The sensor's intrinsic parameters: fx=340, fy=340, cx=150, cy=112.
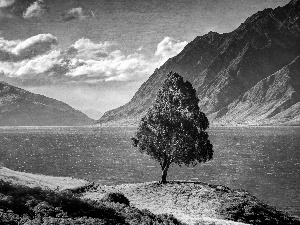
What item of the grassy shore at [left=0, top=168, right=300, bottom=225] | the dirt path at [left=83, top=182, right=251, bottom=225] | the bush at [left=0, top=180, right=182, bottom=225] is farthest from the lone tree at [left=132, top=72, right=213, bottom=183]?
the bush at [left=0, top=180, right=182, bottom=225]

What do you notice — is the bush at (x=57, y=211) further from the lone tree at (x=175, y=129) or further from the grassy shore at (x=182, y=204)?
the lone tree at (x=175, y=129)

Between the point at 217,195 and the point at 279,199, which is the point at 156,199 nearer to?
the point at 217,195

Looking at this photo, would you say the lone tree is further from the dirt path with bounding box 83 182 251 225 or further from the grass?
the grass

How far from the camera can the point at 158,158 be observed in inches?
1980

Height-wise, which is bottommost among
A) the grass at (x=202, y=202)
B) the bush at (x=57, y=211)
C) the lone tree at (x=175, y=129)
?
the grass at (x=202, y=202)

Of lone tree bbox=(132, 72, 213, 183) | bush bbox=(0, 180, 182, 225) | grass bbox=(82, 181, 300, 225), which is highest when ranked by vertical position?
lone tree bbox=(132, 72, 213, 183)

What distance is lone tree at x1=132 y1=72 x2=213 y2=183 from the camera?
157 ft


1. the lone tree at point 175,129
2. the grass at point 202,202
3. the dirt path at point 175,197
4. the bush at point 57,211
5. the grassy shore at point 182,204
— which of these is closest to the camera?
the bush at point 57,211

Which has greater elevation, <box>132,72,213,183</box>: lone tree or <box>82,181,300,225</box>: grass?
<box>132,72,213,183</box>: lone tree

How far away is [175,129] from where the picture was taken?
159 ft

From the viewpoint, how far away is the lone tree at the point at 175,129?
47.8m

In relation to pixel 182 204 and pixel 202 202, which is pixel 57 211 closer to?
pixel 182 204

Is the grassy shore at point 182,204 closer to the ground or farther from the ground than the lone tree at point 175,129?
closer to the ground

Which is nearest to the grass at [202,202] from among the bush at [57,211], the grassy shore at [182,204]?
the grassy shore at [182,204]
